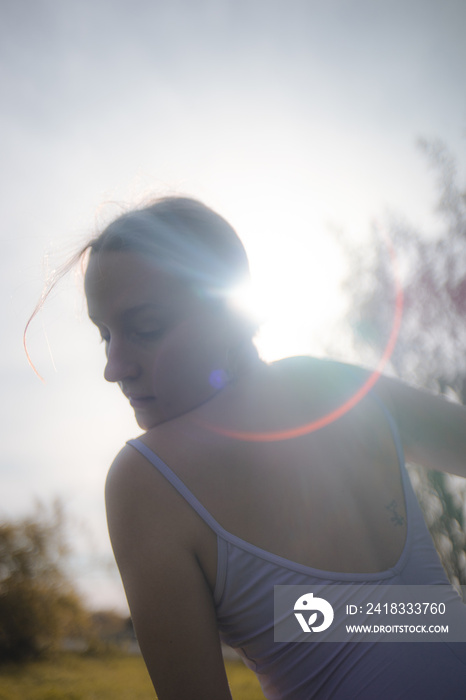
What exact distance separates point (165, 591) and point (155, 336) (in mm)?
710

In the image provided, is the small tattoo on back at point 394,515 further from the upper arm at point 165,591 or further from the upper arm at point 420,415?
the upper arm at point 165,591

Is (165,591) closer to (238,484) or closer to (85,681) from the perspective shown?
(238,484)

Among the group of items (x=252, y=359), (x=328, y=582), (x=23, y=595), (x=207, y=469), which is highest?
(x=252, y=359)

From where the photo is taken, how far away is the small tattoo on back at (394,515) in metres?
1.15

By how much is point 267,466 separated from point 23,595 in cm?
1624

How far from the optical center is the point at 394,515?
1155 mm

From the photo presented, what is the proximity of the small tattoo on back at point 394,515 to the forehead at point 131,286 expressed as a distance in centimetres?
85

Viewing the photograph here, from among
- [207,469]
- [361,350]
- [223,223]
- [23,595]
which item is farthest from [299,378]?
[23,595]

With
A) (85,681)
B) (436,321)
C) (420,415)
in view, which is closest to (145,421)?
(420,415)

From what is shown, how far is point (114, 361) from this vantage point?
4.35ft

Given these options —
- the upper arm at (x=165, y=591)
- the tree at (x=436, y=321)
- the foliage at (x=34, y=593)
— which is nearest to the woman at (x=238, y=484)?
the upper arm at (x=165, y=591)

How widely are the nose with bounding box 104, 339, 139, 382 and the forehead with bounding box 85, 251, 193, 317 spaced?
126 millimetres

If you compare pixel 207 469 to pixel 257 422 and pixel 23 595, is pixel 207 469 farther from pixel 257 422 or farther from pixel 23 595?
pixel 23 595

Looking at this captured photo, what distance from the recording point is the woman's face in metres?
1.28
